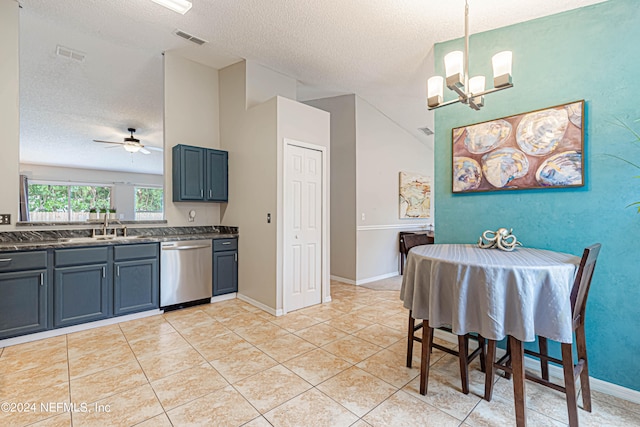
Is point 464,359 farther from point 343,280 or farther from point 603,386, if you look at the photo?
point 343,280

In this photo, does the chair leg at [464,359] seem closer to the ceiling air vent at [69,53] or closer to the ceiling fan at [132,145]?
the ceiling fan at [132,145]

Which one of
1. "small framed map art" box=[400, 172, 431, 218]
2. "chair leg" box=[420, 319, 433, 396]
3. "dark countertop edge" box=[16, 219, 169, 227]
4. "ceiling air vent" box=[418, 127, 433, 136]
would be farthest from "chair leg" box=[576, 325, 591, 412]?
"ceiling air vent" box=[418, 127, 433, 136]

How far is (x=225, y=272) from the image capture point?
402cm

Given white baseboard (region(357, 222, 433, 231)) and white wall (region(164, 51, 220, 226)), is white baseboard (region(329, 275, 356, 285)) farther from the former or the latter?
white wall (region(164, 51, 220, 226))

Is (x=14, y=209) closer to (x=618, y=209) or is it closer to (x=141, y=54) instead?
(x=141, y=54)

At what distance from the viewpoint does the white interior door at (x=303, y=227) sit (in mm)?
3596

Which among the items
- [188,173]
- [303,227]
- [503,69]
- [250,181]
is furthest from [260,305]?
[503,69]

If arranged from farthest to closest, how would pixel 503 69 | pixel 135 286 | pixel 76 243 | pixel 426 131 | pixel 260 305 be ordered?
1. pixel 426 131
2. pixel 260 305
3. pixel 135 286
4. pixel 76 243
5. pixel 503 69

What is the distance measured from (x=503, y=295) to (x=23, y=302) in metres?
3.91

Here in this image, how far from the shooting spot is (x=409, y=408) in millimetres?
1834

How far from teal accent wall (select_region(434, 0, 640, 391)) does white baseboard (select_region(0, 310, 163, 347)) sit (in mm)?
3987

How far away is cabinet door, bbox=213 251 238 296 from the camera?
3932 millimetres

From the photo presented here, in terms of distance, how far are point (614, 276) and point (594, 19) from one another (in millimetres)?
1865

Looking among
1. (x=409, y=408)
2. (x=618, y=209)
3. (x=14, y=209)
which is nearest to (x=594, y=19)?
(x=618, y=209)
